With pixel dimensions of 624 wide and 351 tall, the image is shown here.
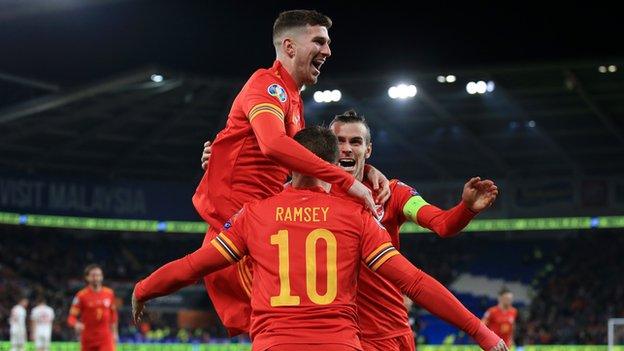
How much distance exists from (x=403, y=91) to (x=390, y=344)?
83.8ft

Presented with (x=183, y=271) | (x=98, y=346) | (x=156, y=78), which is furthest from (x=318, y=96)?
(x=183, y=271)

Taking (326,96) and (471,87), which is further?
(326,96)

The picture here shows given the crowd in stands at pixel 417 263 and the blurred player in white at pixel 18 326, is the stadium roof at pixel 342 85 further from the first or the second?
the blurred player in white at pixel 18 326

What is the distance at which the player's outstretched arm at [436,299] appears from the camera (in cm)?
457

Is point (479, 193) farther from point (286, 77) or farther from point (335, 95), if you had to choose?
point (335, 95)

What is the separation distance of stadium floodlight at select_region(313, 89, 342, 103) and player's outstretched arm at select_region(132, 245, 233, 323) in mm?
27757

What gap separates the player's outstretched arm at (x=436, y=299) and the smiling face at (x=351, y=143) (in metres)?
1.45

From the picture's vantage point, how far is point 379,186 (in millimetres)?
6078

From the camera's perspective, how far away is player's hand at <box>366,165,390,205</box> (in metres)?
5.93

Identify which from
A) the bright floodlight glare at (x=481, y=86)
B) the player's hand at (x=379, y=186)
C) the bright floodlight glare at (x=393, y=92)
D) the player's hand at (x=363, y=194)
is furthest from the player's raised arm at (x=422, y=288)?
the bright floodlight glare at (x=393, y=92)

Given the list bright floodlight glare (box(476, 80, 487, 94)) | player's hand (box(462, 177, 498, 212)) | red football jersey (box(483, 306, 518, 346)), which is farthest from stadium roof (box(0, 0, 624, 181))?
player's hand (box(462, 177, 498, 212))

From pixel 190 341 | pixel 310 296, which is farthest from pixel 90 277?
pixel 190 341

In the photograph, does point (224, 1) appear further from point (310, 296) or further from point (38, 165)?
point (38, 165)

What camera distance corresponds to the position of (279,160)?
505 centimetres
